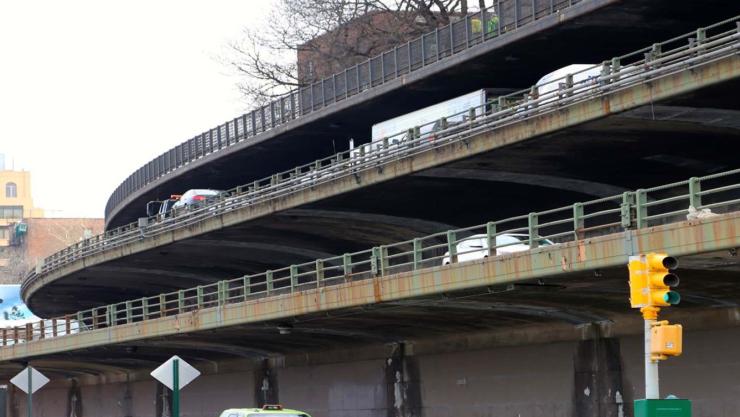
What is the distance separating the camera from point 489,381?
37.7m

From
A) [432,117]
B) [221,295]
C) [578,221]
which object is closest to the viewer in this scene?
[578,221]

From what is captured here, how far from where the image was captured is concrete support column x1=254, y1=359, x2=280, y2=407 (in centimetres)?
4825

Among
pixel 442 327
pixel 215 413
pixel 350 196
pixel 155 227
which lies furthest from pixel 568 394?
pixel 155 227

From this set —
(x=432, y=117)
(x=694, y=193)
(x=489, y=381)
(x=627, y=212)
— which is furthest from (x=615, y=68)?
(x=432, y=117)

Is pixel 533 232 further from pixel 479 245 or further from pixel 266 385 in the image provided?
pixel 266 385

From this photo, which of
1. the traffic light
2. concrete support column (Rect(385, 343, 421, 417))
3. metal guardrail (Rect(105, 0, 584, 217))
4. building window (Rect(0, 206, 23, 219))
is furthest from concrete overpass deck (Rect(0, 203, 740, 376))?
building window (Rect(0, 206, 23, 219))

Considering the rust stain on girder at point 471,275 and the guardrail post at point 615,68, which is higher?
the guardrail post at point 615,68

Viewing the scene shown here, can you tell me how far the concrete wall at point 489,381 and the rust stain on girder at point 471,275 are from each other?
509cm

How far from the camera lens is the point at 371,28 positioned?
234 ft

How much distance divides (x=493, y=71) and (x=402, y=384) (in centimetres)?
1342

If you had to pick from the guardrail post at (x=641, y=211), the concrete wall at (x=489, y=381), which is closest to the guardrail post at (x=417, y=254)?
the concrete wall at (x=489, y=381)

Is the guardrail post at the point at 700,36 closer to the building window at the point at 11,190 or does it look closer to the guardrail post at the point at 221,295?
the guardrail post at the point at 221,295

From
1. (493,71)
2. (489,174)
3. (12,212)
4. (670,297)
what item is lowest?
(670,297)

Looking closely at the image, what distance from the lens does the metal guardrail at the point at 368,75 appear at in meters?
47.3
